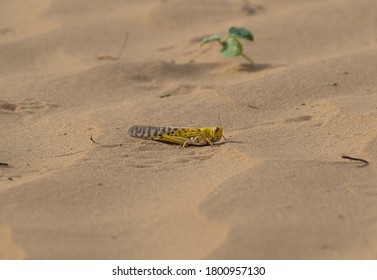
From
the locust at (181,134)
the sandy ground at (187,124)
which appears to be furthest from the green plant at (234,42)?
the locust at (181,134)

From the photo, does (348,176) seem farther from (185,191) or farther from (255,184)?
(185,191)

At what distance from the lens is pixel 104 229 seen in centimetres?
264

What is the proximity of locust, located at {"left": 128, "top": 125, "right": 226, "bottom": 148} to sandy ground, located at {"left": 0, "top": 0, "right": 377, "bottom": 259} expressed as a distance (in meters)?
0.04

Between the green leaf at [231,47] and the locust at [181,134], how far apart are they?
1067 millimetres

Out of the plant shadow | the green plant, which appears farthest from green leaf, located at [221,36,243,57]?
the plant shadow

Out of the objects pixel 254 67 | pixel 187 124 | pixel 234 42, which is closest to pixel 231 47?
pixel 234 42

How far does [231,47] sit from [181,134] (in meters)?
1.18

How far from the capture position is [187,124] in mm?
3602

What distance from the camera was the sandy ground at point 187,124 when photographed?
258 cm

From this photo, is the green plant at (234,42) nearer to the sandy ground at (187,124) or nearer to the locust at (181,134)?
the sandy ground at (187,124)

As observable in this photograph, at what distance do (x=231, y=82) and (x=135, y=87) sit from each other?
0.48 m

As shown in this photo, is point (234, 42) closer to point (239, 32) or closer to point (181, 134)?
point (239, 32)

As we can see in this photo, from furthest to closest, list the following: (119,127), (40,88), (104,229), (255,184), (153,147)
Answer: (40,88), (119,127), (153,147), (255,184), (104,229)
